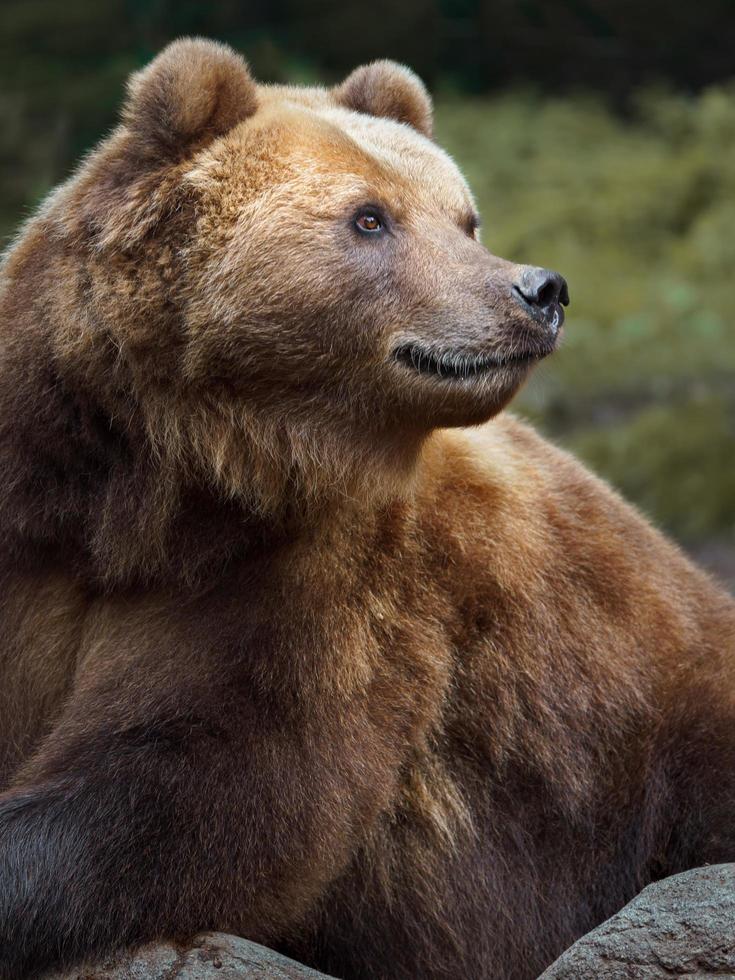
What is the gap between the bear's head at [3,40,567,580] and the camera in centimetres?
500

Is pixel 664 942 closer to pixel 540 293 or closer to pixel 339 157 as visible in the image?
pixel 540 293

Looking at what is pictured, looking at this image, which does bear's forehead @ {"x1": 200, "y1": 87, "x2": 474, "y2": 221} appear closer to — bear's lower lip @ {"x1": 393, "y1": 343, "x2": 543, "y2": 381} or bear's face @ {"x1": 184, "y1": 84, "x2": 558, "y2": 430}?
bear's face @ {"x1": 184, "y1": 84, "x2": 558, "y2": 430}

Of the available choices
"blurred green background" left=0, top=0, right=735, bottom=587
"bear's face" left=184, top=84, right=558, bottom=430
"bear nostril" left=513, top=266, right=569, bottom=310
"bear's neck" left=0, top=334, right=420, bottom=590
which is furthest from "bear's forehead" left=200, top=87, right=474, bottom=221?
"blurred green background" left=0, top=0, right=735, bottom=587

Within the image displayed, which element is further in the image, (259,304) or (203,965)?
(259,304)

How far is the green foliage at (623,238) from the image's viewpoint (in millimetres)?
16016

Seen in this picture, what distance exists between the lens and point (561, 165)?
18281mm

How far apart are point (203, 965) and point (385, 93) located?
3.13 metres

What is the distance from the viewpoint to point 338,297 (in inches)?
200

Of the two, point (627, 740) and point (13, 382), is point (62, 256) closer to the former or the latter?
point (13, 382)

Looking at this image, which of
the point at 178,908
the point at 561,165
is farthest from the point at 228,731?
the point at 561,165

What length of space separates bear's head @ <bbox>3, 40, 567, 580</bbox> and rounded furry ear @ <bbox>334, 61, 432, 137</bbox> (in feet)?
2.07

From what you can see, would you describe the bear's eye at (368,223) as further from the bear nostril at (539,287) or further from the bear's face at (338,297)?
the bear nostril at (539,287)

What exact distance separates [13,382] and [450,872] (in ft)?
7.54

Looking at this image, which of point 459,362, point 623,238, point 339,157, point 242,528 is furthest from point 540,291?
point 623,238
